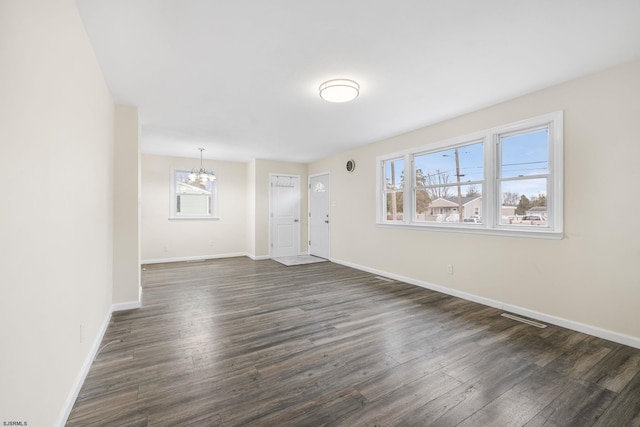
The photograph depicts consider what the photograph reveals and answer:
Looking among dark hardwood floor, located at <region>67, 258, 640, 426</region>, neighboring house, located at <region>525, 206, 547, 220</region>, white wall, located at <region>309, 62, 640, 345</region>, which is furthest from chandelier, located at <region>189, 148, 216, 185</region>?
neighboring house, located at <region>525, 206, 547, 220</region>

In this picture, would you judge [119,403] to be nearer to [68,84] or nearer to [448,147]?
[68,84]

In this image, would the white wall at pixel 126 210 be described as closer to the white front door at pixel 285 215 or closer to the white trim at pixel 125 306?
the white trim at pixel 125 306

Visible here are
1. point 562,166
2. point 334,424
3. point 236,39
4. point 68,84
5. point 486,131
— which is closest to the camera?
point 334,424

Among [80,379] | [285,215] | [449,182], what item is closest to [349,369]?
[80,379]

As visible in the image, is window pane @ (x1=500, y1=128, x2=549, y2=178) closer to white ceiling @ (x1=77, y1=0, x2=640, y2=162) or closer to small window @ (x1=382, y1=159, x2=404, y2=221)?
white ceiling @ (x1=77, y1=0, x2=640, y2=162)

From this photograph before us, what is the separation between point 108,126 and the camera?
2945 millimetres

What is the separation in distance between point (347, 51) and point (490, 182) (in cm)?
246

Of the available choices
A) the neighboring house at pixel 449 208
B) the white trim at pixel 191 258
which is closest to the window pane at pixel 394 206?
the neighboring house at pixel 449 208

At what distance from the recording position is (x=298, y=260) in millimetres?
6492

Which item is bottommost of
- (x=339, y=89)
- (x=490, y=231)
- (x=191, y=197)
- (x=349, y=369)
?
(x=349, y=369)

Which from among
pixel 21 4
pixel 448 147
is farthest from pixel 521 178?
pixel 21 4

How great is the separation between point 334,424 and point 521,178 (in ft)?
10.6

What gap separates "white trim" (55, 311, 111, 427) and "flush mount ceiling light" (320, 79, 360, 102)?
122 inches

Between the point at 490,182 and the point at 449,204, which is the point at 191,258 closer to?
the point at 449,204
